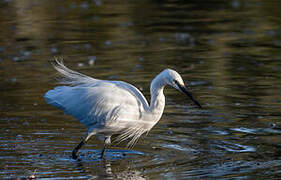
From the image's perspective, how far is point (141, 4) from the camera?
843 inches

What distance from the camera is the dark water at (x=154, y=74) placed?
23.5ft

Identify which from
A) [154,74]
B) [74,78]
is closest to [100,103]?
[74,78]

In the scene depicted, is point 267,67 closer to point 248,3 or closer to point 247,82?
point 247,82

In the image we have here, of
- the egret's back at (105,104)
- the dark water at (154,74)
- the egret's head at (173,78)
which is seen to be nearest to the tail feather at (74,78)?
the egret's back at (105,104)

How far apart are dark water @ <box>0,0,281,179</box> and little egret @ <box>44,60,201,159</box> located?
0.38m

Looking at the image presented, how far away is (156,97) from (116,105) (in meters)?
0.51

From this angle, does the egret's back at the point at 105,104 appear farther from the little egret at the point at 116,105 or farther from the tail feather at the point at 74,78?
the tail feather at the point at 74,78

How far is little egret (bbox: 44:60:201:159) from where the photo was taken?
24.3ft

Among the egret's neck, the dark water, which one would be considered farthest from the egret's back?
the dark water

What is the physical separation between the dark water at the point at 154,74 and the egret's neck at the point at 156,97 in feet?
1.74

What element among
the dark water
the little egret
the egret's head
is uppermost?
the egret's head

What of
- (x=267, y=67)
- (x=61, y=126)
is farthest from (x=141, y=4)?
(x=61, y=126)

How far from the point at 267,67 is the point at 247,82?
3.89 feet

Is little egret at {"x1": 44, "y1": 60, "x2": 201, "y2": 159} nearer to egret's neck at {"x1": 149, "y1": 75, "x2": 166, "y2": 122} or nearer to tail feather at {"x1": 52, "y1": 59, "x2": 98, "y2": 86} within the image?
egret's neck at {"x1": 149, "y1": 75, "x2": 166, "y2": 122}
